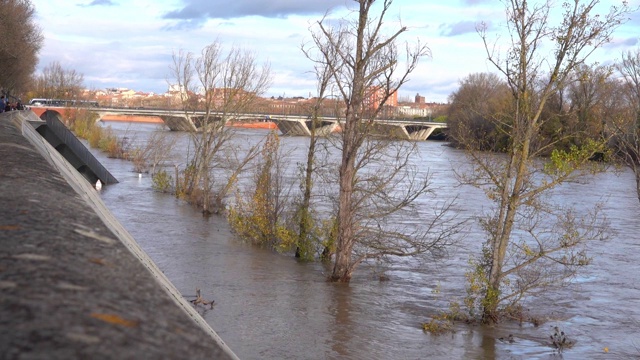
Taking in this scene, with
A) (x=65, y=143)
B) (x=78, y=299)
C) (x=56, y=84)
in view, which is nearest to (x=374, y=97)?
(x=65, y=143)

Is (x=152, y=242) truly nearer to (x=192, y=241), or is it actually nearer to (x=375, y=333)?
(x=192, y=241)

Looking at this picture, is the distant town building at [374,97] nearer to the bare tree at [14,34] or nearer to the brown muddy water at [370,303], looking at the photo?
the brown muddy water at [370,303]

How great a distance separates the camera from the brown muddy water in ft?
45.5

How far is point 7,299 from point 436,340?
13622mm

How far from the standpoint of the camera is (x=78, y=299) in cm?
131

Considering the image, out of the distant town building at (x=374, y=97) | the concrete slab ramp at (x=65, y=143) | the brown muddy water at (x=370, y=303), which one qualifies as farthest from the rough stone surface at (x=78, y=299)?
the distant town building at (x=374, y=97)

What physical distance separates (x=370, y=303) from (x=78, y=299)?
1577 cm

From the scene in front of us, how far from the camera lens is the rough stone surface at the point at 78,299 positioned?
1.13 meters

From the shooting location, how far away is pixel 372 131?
18.4m

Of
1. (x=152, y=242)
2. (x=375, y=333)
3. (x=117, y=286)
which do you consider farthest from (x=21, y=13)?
(x=117, y=286)

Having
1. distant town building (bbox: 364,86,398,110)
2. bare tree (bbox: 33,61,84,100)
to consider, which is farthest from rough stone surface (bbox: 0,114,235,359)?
bare tree (bbox: 33,61,84,100)

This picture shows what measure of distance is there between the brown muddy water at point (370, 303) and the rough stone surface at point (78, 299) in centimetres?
1104

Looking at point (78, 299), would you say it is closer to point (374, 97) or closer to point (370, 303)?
point (370, 303)

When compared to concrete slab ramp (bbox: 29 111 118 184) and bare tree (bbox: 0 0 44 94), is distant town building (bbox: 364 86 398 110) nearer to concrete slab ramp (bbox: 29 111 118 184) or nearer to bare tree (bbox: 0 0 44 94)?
concrete slab ramp (bbox: 29 111 118 184)
